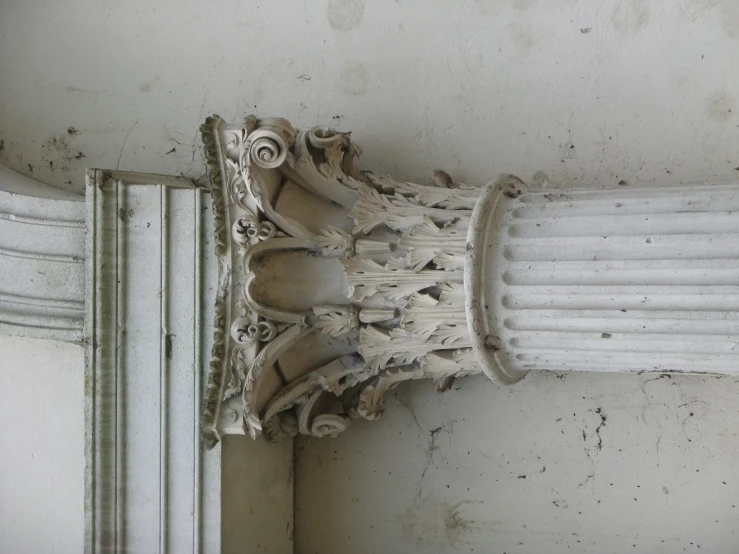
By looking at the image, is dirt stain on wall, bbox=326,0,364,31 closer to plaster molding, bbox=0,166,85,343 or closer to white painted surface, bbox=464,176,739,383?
white painted surface, bbox=464,176,739,383

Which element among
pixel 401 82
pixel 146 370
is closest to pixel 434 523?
pixel 146 370

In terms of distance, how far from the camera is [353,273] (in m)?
2.22

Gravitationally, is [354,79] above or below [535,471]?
above

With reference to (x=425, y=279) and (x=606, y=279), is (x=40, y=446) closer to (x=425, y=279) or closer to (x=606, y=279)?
(x=425, y=279)

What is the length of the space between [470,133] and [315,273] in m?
0.83

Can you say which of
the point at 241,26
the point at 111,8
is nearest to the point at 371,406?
the point at 241,26

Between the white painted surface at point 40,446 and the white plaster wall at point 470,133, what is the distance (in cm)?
75

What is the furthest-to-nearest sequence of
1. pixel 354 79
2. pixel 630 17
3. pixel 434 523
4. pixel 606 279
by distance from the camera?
pixel 354 79 → pixel 434 523 → pixel 630 17 → pixel 606 279

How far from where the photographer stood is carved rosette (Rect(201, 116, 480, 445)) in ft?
7.10

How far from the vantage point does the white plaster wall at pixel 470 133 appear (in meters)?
2.45

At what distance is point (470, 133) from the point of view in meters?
2.64

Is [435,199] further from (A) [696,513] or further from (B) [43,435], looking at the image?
(B) [43,435]

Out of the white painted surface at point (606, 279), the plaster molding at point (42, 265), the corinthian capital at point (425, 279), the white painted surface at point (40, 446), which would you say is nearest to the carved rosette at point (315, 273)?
the corinthian capital at point (425, 279)

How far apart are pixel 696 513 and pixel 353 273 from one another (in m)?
1.41
